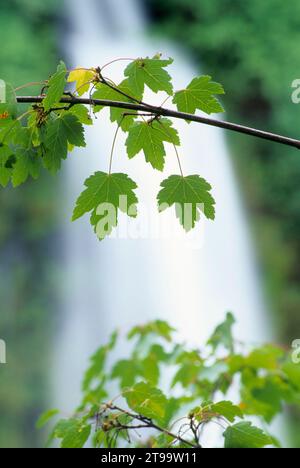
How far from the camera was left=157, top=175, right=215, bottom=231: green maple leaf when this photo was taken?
72cm

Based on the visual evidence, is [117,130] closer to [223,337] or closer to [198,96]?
[198,96]

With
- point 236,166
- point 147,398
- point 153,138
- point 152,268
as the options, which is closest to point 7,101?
point 153,138

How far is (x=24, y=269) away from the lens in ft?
16.4

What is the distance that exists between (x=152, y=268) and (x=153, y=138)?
4.21 m

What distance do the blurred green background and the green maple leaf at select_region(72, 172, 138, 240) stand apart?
3802mm

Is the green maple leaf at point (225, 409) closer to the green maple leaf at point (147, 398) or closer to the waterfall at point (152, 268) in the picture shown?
the green maple leaf at point (147, 398)

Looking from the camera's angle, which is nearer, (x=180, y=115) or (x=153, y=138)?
(x=180, y=115)

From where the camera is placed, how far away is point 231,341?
4.13 ft

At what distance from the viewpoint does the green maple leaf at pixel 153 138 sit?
74 cm

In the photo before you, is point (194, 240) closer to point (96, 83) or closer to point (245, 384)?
point (245, 384)

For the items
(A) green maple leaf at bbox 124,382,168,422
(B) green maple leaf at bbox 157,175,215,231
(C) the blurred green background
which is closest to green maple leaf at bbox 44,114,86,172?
(B) green maple leaf at bbox 157,175,215,231

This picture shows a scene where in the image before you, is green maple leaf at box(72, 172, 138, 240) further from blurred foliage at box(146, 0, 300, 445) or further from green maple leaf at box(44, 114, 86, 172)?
blurred foliage at box(146, 0, 300, 445)

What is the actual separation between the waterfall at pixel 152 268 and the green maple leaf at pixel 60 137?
3.62 metres
